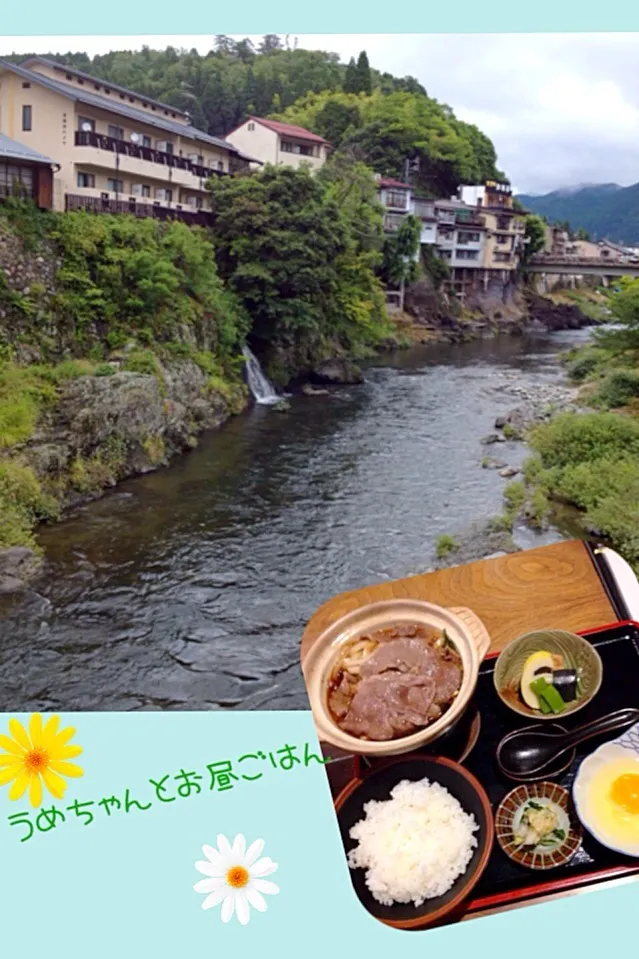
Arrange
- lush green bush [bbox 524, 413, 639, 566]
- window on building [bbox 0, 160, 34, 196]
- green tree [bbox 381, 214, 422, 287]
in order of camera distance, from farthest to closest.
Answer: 1. green tree [bbox 381, 214, 422, 287]
2. window on building [bbox 0, 160, 34, 196]
3. lush green bush [bbox 524, 413, 639, 566]

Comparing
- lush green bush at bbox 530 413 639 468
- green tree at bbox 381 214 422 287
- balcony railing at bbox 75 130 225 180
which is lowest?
lush green bush at bbox 530 413 639 468

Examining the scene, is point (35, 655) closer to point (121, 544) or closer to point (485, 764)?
point (121, 544)

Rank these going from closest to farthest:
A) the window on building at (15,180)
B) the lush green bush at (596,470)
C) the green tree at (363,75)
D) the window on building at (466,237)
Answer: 1. the lush green bush at (596,470)
2. the green tree at (363,75)
3. the window on building at (15,180)
4. the window on building at (466,237)

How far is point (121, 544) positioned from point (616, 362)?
2399 mm

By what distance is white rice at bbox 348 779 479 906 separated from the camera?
2543 mm

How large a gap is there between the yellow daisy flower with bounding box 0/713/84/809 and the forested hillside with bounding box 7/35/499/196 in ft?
9.14

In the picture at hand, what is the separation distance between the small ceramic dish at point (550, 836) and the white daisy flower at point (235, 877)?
77 centimetres

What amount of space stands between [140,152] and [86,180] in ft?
0.98

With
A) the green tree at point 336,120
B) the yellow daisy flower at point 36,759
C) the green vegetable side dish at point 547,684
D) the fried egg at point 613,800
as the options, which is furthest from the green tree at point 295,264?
the fried egg at point 613,800

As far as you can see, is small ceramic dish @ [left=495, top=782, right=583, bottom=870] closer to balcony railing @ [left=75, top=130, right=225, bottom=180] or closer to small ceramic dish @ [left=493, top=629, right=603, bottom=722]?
small ceramic dish @ [left=493, top=629, right=603, bottom=722]

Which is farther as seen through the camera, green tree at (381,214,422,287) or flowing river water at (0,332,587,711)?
green tree at (381,214,422,287)

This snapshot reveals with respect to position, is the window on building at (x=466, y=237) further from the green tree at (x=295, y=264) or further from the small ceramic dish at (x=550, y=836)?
the small ceramic dish at (x=550, y=836)

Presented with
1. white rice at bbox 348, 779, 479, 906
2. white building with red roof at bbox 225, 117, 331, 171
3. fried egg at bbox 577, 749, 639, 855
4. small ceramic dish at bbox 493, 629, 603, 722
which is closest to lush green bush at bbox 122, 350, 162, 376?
white building with red roof at bbox 225, 117, 331, 171

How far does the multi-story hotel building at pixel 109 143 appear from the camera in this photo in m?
3.48
